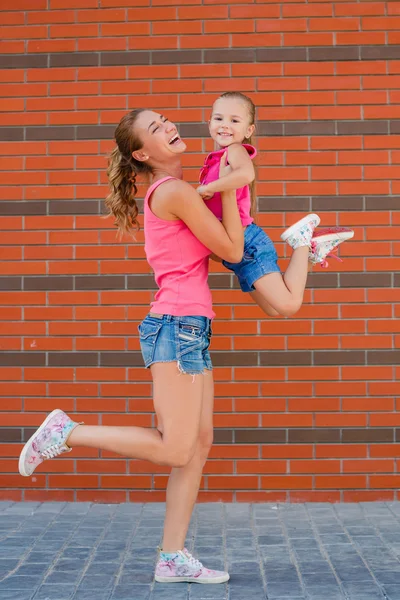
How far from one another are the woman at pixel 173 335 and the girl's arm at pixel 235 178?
5cm

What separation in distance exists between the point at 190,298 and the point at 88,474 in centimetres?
Result: 196

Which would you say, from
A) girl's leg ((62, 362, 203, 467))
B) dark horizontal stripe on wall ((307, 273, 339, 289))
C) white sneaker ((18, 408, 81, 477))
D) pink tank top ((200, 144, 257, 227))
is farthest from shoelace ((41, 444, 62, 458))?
dark horizontal stripe on wall ((307, 273, 339, 289))

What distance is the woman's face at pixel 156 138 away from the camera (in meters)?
3.27

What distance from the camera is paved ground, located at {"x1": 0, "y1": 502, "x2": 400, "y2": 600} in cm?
313

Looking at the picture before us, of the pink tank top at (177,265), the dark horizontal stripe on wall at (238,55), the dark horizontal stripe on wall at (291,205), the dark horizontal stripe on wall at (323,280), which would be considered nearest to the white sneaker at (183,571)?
the pink tank top at (177,265)

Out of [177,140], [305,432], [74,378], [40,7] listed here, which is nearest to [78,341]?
[74,378]

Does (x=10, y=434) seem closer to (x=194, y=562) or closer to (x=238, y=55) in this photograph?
(x=194, y=562)

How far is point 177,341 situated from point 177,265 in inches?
12.8

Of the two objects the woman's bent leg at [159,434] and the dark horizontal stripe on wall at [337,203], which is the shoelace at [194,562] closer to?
the woman's bent leg at [159,434]

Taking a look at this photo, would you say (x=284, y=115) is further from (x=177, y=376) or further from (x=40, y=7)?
(x=177, y=376)

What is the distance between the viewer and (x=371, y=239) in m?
4.71

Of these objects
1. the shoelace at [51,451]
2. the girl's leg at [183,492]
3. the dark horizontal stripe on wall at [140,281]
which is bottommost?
the girl's leg at [183,492]

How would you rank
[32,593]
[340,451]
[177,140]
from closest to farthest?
[32,593] → [177,140] → [340,451]

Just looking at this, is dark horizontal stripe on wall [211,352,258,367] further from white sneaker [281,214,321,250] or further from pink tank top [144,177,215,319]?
pink tank top [144,177,215,319]
